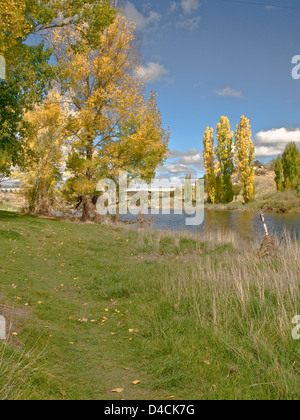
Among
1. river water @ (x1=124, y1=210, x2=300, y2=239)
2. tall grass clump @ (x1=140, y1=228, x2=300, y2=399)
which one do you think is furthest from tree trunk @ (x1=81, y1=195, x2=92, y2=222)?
tall grass clump @ (x1=140, y1=228, x2=300, y2=399)

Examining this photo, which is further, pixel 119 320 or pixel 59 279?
pixel 59 279

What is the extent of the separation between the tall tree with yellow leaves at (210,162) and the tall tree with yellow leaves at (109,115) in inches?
1234

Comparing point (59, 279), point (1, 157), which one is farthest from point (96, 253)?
point (1, 157)

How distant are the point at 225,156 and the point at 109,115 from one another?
32784 mm

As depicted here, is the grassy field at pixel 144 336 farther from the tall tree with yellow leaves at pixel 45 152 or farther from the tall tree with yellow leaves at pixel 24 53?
the tall tree with yellow leaves at pixel 45 152

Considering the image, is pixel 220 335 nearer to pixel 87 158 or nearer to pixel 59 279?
pixel 59 279

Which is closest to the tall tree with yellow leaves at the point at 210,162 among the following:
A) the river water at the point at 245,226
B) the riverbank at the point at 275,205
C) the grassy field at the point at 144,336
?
the riverbank at the point at 275,205

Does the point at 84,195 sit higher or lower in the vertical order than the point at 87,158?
lower

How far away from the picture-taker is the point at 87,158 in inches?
845

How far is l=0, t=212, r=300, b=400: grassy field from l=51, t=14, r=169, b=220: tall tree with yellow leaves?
41.8ft

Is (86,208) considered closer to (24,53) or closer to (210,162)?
(24,53)

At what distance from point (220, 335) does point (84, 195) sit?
18.6m

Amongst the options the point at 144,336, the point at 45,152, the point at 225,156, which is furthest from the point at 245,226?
the point at 225,156

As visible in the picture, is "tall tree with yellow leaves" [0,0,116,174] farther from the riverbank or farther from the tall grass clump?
the riverbank
